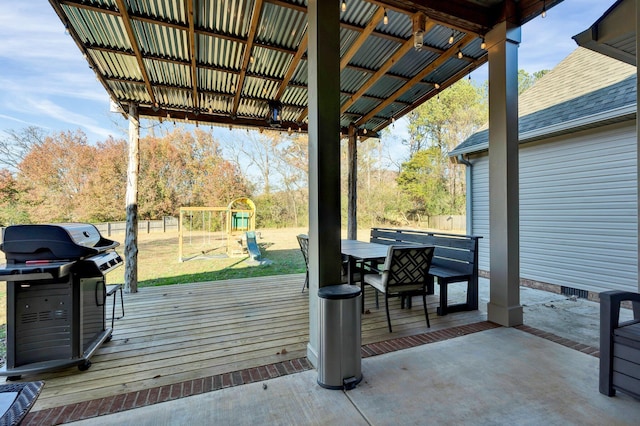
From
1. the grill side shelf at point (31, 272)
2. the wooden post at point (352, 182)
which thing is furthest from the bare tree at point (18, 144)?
the wooden post at point (352, 182)

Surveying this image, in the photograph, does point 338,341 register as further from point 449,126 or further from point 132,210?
point 449,126

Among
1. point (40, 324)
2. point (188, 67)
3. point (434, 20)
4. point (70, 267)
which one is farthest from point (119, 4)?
point (434, 20)

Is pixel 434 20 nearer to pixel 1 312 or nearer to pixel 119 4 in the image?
pixel 119 4

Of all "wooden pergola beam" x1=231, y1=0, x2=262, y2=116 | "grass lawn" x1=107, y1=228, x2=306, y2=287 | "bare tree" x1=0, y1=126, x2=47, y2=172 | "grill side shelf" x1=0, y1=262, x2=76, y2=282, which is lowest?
"grass lawn" x1=107, y1=228, x2=306, y2=287

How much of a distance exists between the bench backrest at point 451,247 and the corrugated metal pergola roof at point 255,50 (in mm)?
2499

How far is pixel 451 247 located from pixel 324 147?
8.74 ft

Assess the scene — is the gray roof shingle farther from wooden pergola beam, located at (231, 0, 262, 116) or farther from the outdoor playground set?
the outdoor playground set

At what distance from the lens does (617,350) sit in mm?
1877

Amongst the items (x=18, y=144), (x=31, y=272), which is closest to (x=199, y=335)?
(x=31, y=272)

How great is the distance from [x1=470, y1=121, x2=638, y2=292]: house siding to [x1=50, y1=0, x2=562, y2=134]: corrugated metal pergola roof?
2.21 m

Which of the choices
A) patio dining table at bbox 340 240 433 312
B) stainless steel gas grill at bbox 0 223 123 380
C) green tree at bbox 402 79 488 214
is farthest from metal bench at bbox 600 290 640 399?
green tree at bbox 402 79 488 214

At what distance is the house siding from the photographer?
3924 millimetres

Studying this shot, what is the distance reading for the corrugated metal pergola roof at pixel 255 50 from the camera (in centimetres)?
300

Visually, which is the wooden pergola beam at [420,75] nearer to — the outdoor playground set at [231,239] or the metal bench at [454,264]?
the metal bench at [454,264]
